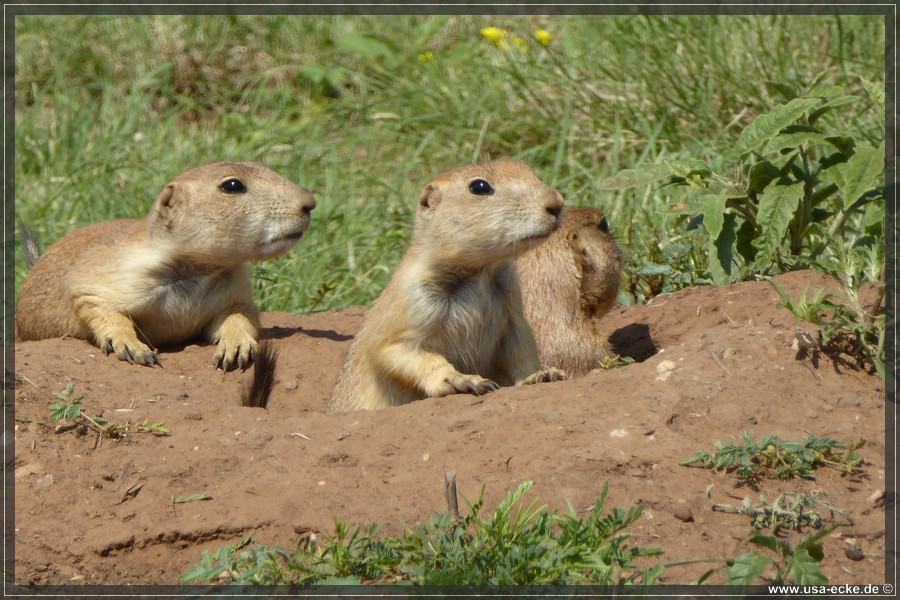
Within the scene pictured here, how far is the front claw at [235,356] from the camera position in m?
5.69

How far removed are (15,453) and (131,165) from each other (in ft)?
14.0

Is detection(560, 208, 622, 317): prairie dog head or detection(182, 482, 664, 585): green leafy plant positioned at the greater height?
detection(560, 208, 622, 317): prairie dog head

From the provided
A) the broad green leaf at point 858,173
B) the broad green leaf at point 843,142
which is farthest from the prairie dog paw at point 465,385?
the broad green leaf at point 843,142

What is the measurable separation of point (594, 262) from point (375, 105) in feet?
12.1

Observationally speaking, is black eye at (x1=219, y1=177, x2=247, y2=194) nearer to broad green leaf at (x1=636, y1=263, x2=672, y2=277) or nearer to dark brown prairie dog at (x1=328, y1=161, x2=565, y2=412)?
dark brown prairie dog at (x1=328, y1=161, x2=565, y2=412)

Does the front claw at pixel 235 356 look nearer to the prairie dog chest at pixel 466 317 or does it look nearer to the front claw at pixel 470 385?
the prairie dog chest at pixel 466 317

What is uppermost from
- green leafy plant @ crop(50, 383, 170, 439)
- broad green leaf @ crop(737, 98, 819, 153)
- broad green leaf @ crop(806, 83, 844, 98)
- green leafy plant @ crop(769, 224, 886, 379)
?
broad green leaf @ crop(806, 83, 844, 98)

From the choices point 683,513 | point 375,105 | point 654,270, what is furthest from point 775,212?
point 375,105

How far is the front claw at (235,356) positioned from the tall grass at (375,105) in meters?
1.45

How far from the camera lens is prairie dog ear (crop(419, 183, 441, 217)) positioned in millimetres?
5242

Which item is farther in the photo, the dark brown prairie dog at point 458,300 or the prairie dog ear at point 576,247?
the prairie dog ear at point 576,247

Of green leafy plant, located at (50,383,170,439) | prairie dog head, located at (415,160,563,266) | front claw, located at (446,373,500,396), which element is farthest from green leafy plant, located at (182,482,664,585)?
prairie dog head, located at (415,160,563,266)

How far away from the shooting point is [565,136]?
799cm

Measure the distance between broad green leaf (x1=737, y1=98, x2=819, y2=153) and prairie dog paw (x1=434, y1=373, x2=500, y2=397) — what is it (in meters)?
1.63
